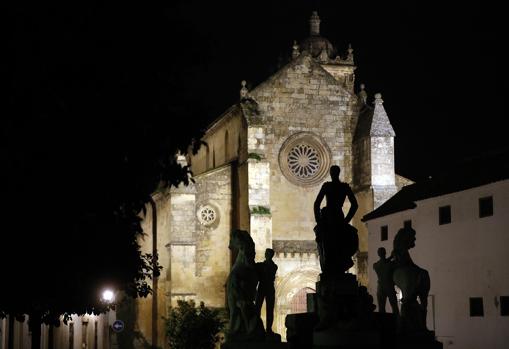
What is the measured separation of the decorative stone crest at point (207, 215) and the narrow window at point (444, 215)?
11558mm

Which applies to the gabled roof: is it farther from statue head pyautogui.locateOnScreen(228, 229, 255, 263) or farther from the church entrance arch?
statue head pyautogui.locateOnScreen(228, 229, 255, 263)

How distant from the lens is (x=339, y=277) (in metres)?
16.8

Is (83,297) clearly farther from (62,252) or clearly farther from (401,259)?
(401,259)

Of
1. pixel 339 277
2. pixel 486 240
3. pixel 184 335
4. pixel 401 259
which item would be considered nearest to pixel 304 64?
pixel 486 240

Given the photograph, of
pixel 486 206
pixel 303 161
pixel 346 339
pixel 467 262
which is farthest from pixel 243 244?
pixel 303 161

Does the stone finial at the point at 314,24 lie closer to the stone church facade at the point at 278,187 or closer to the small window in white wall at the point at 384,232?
the stone church facade at the point at 278,187

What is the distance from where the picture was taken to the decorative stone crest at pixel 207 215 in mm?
44094

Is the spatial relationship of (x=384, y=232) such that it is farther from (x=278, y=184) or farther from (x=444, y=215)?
(x=278, y=184)

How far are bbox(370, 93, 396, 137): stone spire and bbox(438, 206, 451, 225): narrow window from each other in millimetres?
8468

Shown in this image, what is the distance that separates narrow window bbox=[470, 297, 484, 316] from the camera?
33.3 meters

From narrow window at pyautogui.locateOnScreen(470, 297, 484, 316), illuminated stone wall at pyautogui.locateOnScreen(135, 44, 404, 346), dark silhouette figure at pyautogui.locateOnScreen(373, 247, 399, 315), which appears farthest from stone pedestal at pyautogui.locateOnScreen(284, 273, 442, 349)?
illuminated stone wall at pyautogui.locateOnScreen(135, 44, 404, 346)

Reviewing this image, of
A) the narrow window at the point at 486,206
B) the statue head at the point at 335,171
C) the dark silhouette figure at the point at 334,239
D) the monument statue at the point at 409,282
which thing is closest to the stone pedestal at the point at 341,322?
the dark silhouette figure at the point at 334,239

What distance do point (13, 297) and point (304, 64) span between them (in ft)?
109

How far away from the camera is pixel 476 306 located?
3362cm
